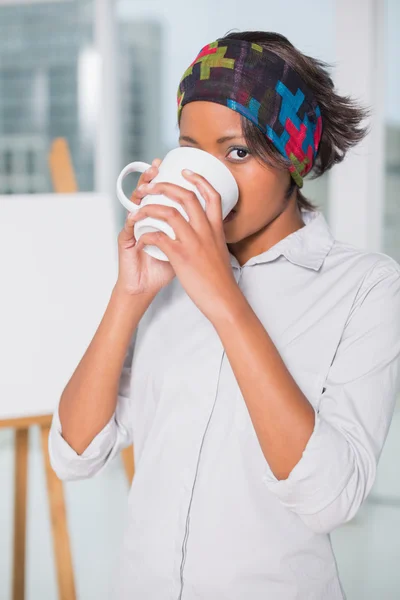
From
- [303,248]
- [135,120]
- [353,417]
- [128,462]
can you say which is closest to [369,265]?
[303,248]

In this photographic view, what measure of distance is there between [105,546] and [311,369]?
1968mm

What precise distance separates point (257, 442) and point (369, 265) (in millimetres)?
265

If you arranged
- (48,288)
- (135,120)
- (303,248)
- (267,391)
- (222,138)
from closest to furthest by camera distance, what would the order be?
(267,391) < (222,138) < (303,248) < (48,288) < (135,120)

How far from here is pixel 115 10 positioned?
10.4 feet

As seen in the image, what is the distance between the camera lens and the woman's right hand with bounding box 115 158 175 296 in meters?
0.89

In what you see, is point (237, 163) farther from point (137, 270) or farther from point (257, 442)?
point (257, 442)

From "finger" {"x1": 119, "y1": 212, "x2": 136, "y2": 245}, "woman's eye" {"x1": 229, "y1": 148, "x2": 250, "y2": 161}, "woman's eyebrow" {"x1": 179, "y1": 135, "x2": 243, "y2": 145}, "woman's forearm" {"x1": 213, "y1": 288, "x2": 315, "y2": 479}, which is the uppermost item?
"woman's eyebrow" {"x1": 179, "y1": 135, "x2": 243, "y2": 145}

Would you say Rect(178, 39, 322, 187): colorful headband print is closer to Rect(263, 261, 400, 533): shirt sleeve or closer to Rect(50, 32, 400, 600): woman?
Rect(50, 32, 400, 600): woman

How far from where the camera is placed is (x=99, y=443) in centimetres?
94

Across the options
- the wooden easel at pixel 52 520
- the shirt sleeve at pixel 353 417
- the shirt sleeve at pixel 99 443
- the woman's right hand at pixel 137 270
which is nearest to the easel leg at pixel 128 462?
the wooden easel at pixel 52 520

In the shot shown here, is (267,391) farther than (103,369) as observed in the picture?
No

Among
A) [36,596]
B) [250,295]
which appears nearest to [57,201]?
[250,295]

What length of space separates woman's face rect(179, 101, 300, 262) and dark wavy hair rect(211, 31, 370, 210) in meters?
0.01

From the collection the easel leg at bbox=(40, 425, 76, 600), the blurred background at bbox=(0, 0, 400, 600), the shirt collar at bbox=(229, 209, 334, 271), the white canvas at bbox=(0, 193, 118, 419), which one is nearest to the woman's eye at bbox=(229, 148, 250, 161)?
the shirt collar at bbox=(229, 209, 334, 271)
